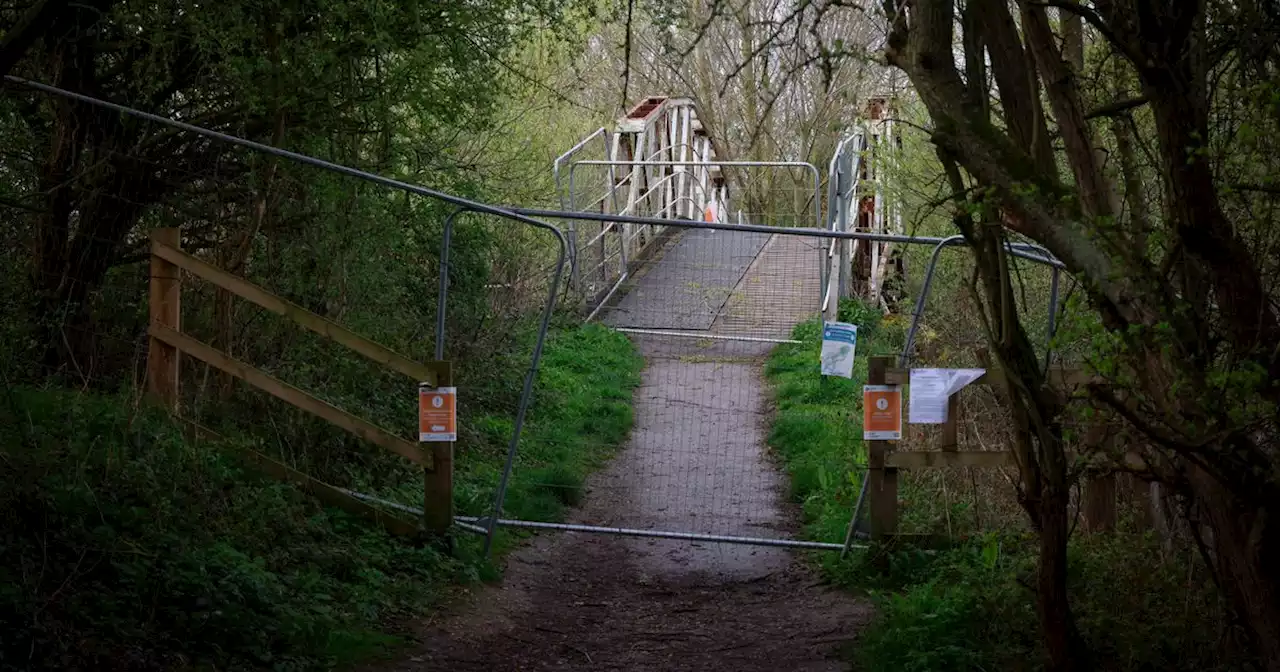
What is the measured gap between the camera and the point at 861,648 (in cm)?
685

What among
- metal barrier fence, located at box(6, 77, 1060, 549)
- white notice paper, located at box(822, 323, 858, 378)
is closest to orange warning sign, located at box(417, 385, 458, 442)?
metal barrier fence, located at box(6, 77, 1060, 549)

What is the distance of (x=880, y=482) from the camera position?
796cm

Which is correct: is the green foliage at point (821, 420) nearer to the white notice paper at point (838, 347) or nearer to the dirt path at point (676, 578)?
the dirt path at point (676, 578)

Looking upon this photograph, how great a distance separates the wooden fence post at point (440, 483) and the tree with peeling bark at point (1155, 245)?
3.24 meters

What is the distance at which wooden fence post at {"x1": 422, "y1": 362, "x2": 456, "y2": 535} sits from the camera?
7.79m

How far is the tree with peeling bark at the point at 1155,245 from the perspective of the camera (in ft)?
15.0

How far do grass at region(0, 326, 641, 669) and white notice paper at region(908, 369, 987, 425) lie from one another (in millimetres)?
2636

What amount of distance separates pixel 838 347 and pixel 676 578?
237 centimetres

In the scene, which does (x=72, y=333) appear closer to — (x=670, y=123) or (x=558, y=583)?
(x=558, y=583)

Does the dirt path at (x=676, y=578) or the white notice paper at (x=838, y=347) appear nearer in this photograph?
the dirt path at (x=676, y=578)

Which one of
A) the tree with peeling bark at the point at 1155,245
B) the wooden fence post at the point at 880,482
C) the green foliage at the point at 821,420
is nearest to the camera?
the tree with peeling bark at the point at 1155,245

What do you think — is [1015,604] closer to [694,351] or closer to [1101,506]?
[1101,506]

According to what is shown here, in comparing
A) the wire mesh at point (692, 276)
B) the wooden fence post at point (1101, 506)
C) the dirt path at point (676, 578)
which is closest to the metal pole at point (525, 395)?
the dirt path at point (676, 578)

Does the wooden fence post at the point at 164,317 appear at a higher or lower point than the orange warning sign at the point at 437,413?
higher
